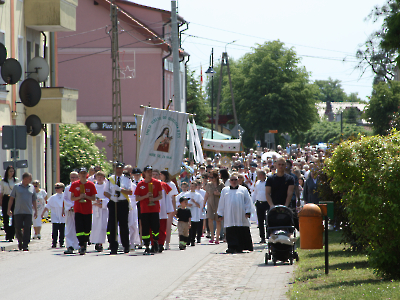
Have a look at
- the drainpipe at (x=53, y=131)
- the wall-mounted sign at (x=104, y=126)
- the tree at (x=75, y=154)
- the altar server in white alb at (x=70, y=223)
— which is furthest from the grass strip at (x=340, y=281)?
the wall-mounted sign at (x=104, y=126)

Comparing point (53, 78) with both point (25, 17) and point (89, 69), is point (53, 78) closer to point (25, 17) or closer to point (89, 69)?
point (25, 17)

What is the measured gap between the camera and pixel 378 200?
9234 mm

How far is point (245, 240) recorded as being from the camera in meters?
15.2

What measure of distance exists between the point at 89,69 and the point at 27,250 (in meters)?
31.3

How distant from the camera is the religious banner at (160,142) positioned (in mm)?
23250

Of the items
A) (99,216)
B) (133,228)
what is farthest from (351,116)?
(99,216)

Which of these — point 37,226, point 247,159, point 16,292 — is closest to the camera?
point 16,292

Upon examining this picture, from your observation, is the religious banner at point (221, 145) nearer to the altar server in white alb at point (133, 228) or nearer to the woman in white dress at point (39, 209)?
the woman in white dress at point (39, 209)

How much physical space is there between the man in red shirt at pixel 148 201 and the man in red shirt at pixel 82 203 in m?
1.08

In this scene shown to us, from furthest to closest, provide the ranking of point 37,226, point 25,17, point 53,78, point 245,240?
point 53,78 → point 25,17 → point 37,226 → point 245,240

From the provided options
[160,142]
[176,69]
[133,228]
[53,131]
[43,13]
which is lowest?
A: [133,228]

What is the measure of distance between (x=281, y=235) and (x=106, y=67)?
3532 centimetres

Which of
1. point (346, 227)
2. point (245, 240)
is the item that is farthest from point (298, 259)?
point (245, 240)

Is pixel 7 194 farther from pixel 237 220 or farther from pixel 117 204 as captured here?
pixel 237 220
